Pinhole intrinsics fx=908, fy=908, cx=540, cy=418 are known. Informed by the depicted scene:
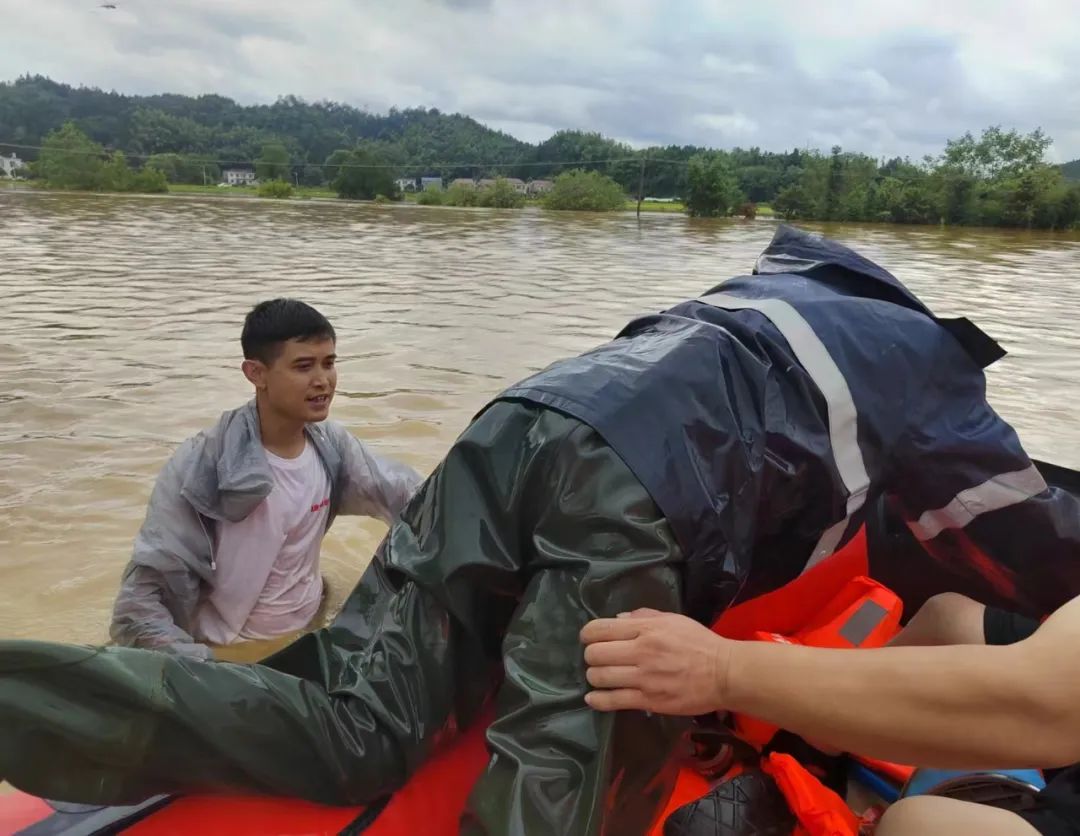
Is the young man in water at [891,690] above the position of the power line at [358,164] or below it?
below

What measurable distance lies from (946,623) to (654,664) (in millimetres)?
1105

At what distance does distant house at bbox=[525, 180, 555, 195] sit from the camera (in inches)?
2171

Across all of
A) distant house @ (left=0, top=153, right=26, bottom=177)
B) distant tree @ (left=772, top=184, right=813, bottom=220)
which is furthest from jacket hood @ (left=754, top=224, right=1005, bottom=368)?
distant house @ (left=0, top=153, right=26, bottom=177)

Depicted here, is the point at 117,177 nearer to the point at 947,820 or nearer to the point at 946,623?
the point at 946,623

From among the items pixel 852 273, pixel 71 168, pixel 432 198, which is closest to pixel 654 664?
pixel 852 273

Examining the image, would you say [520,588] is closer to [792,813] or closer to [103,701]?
[103,701]

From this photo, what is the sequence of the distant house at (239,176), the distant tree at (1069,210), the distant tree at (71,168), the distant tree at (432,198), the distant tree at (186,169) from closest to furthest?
the distant tree at (1069,210) < the distant tree at (71,168) < the distant tree at (432,198) < the distant tree at (186,169) < the distant house at (239,176)

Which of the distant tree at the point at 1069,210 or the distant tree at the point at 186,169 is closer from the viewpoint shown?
the distant tree at the point at 1069,210

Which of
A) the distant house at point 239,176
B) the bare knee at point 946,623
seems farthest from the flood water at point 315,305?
the distant house at point 239,176

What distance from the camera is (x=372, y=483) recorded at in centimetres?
266

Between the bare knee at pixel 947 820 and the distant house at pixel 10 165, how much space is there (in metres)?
62.4

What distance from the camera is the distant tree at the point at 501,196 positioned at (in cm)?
4391

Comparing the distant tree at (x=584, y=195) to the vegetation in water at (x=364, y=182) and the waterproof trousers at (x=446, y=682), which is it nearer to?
the vegetation in water at (x=364, y=182)

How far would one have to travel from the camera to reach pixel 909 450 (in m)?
1.45
